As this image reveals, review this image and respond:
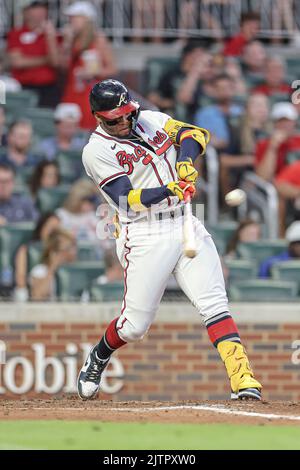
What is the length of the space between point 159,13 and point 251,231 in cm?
407

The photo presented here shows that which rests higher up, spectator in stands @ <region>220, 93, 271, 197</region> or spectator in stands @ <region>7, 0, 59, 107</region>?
spectator in stands @ <region>7, 0, 59, 107</region>

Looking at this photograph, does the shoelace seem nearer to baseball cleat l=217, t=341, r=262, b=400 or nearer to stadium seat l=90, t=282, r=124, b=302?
baseball cleat l=217, t=341, r=262, b=400

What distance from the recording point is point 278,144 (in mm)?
11883

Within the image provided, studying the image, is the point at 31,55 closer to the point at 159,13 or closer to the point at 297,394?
the point at 159,13

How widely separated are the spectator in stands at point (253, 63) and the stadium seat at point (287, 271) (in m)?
3.31

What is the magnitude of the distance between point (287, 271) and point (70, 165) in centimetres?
249

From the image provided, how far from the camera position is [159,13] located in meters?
13.9

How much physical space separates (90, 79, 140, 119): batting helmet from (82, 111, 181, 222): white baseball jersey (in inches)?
7.3

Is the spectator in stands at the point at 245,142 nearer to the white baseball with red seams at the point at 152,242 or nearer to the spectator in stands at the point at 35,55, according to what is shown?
the spectator in stands at the point at 35,55

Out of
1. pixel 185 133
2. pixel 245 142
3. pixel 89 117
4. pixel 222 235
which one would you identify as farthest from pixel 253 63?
pixel 185 133

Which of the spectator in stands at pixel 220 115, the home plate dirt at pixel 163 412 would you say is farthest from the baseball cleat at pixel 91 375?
the spectator in stands at pixel 220 115

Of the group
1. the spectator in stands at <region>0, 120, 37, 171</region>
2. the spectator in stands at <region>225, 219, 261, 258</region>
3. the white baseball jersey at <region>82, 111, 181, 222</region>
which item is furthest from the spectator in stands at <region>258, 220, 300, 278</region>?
the white baseball jersey at <region>82, 111, 181, 222</region>

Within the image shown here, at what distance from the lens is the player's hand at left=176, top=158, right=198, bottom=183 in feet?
21.9
